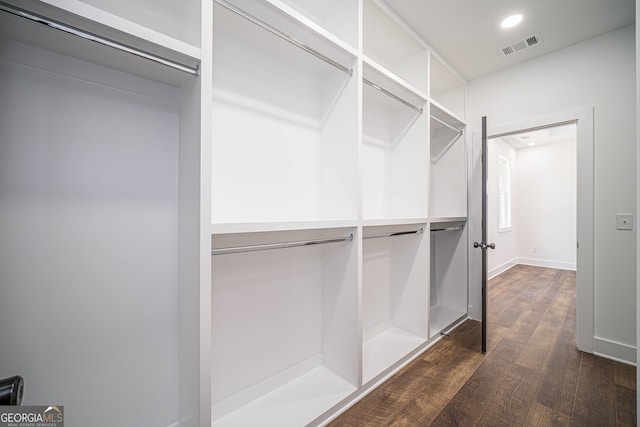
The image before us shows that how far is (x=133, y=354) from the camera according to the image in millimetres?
1236

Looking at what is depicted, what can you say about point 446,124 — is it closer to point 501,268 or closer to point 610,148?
point 610,148

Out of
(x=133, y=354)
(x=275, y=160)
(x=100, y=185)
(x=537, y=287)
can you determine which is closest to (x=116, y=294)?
(x=133, y=354)

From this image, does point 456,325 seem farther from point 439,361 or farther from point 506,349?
point 439,361

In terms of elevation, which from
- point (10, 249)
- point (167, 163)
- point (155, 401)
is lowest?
point (155, 401)

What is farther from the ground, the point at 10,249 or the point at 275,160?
the point at 275,160

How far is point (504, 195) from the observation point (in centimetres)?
569

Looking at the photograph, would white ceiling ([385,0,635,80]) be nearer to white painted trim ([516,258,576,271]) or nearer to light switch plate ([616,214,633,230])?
light switch plate ([616,214,633,230])

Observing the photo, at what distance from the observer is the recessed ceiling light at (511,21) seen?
6.89 ft

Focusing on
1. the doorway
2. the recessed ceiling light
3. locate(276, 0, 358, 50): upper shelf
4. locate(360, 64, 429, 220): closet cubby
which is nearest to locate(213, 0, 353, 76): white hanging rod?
locate(276, 0, 358, 50): upper shelf

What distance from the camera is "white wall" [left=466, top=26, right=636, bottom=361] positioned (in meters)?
2.17

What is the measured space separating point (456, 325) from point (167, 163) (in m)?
3.12

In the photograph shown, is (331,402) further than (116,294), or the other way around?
(331,402)

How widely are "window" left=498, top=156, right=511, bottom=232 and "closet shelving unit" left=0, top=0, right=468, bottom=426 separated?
4.12 meters

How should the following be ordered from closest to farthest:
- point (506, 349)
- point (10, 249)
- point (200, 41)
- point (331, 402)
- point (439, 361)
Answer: point (10, 249)
point (200, 41)
point (331, 402)
point (439, 361)
point (506, 349)
